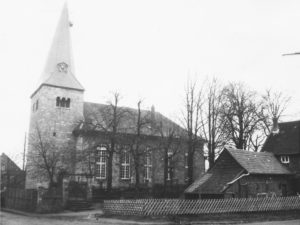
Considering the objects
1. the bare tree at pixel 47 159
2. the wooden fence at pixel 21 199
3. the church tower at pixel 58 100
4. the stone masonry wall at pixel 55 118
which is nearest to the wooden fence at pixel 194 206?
the wooden fence at pixel 21 199

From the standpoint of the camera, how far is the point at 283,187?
37.7 metres

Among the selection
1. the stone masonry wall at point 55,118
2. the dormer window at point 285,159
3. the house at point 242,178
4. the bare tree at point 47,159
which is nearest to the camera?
the house at point 242,178

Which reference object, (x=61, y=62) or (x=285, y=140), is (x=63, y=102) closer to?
(x=61, y=62)

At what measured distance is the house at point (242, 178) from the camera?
3338 cm

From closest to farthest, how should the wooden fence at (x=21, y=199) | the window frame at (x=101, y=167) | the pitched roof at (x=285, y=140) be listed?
the wooden fence at (x=21, y=199)
the pitched roof at (x=285, y=140)
the window frame at (x=101, y=167)

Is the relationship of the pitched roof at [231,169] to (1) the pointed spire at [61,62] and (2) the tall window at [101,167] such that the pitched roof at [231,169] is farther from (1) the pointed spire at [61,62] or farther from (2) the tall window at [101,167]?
(1) the pointed spire at [61,62]

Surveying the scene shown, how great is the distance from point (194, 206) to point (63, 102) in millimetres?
27468

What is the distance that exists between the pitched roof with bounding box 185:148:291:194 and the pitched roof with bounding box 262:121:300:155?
2940 mm

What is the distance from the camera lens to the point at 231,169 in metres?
34.9

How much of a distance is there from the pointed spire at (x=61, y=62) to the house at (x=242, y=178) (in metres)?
21.2

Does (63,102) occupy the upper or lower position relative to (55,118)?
upper

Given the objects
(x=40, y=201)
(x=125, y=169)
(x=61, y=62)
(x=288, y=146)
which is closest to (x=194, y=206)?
(x=40, y=201)

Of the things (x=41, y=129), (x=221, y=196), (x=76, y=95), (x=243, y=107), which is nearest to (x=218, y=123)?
(x=243, y=107)

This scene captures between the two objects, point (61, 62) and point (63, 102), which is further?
point (61, 62)
